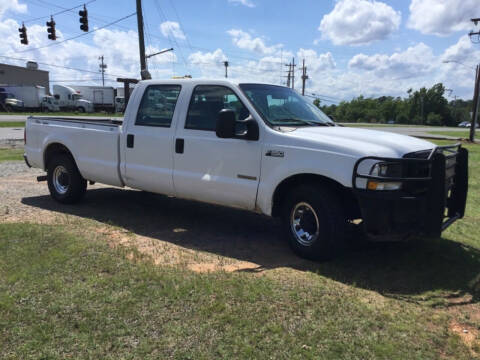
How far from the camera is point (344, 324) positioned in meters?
3.24

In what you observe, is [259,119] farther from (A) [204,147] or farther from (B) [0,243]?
(B) [0,243]

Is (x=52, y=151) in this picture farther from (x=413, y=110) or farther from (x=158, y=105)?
(x=413, y=110)

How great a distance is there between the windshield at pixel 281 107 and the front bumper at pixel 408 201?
1287mm

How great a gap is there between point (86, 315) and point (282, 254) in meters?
2.26

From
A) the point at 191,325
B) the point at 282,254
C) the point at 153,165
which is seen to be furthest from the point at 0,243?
the point at 282,254

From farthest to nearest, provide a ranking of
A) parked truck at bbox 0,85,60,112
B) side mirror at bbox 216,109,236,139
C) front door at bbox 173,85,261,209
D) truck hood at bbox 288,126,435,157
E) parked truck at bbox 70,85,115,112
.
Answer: parked truck at bbox 70,85,115,112 < parked truck at bbox 0,85,60,112 < front door at bbox 173,85,261,209 < side mirror at bbox 216,109,236,139 < truck hood at bbox 288,126,435,157

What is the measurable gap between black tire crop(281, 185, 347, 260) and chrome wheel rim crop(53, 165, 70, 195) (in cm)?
400

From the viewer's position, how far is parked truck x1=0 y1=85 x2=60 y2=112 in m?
49.6

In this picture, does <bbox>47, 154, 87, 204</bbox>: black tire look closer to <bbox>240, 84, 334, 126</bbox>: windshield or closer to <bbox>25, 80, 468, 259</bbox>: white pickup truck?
<bbox>25, 80, 468, 259</bbox>: white pickup truck

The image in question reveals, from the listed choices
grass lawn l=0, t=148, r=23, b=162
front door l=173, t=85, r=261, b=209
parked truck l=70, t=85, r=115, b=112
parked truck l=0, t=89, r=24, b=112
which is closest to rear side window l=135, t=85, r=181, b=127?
front door l=173, t=85, r=261, b=209

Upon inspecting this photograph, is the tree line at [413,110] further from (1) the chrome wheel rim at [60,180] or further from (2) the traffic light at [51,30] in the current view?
(1) the chrome wheel rim at [60,180]

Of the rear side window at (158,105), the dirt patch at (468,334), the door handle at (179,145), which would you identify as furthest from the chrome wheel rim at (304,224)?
the rear side window at (158,105)

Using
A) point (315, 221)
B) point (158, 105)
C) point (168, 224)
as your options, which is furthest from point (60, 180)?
point (315, 221)

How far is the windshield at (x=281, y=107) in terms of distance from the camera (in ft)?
16.3
